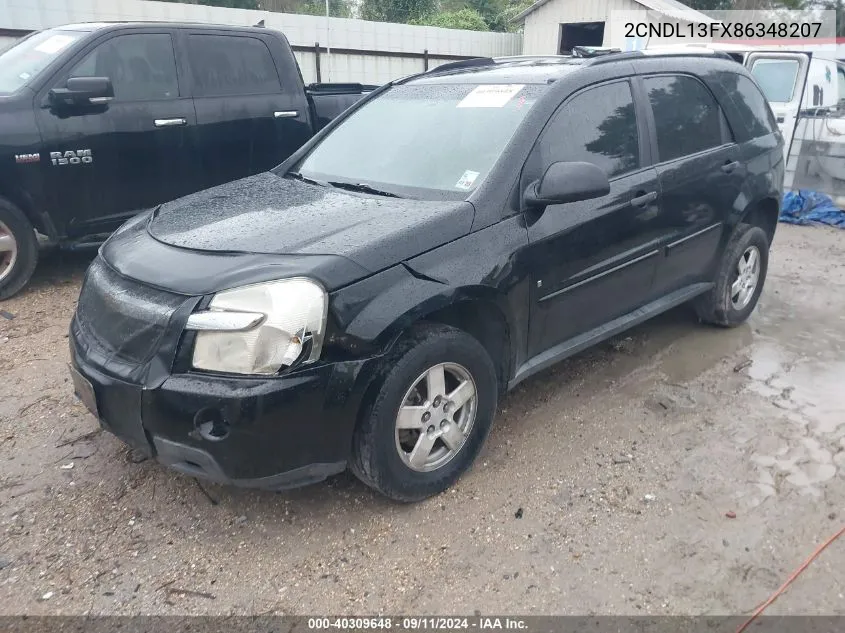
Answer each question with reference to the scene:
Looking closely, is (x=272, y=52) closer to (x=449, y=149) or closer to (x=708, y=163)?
(x=449, y=149)

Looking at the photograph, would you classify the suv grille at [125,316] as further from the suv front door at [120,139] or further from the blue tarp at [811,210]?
the blue tarp at [811,210]

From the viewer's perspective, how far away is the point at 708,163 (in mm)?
4203

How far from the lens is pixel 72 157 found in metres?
5.19

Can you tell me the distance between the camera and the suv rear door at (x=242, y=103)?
5891mm

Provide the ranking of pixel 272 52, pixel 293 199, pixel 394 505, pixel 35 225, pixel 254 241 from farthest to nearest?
pixel 272 52
pixel 35 225
pixel 293 199
pixel 394 505
pixel 254 241

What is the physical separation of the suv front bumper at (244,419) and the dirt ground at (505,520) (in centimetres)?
41

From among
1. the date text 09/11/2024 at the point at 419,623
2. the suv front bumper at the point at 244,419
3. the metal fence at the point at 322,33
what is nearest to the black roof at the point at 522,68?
the suv front bumper at the point at 244,419

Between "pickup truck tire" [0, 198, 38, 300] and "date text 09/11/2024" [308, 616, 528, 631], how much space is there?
13.5 feet

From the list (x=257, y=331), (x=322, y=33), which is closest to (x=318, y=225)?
(x=257, y=331)

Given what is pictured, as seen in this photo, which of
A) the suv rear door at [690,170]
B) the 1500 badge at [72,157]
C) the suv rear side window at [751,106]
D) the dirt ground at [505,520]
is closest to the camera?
the dirt ground at [505,520]

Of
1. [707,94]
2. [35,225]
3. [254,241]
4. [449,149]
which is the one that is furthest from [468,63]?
[35,225]

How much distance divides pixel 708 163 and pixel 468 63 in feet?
5.31

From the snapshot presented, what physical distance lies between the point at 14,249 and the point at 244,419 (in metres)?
3.75

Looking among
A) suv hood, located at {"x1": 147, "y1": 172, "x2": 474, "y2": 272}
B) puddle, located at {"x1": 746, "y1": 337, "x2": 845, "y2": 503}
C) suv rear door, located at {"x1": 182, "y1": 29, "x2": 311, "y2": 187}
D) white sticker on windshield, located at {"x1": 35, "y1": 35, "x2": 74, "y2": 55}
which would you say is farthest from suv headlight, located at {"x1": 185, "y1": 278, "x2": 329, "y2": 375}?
white sticker on windshield, located at {"x1": 35, "y1": 35, "x2": 74, "y2": 55}
